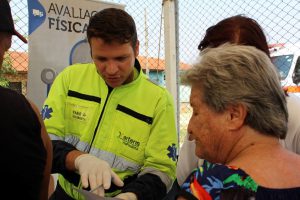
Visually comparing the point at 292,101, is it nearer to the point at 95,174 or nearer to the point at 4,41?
the point at 95,174

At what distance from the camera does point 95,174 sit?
4.49ft

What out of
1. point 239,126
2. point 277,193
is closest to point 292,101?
point 239,126

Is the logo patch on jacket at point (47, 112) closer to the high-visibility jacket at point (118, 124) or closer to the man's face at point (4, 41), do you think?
the high-visibility jacket at point (118, 124)

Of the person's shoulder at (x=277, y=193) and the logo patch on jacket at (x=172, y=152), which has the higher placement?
Result: the person's shoulder at (x=277, y=193)

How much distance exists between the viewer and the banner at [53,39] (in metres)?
2.68

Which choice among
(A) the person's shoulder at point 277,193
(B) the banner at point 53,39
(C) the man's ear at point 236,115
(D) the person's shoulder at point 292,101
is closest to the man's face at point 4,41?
(C) the man's ear at point 236,115

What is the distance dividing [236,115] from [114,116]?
826 millimetres

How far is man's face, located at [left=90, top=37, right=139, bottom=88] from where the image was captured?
1.65 metres

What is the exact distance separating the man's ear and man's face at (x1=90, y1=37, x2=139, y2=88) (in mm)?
808

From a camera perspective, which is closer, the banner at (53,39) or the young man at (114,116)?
the young man at (114,116)

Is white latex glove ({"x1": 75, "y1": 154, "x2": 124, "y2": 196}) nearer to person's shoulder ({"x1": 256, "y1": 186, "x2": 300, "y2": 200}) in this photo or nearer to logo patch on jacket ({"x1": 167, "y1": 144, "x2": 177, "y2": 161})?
logo patch on jacket ({"x1": 167, "y1": 144, "x2": 177, "y2": 161})

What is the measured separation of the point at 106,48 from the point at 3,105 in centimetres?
73

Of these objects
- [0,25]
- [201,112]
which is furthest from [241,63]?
[0,25]

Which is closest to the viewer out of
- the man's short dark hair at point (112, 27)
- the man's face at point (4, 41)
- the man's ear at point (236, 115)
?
the man's ear at point (236, 115)
